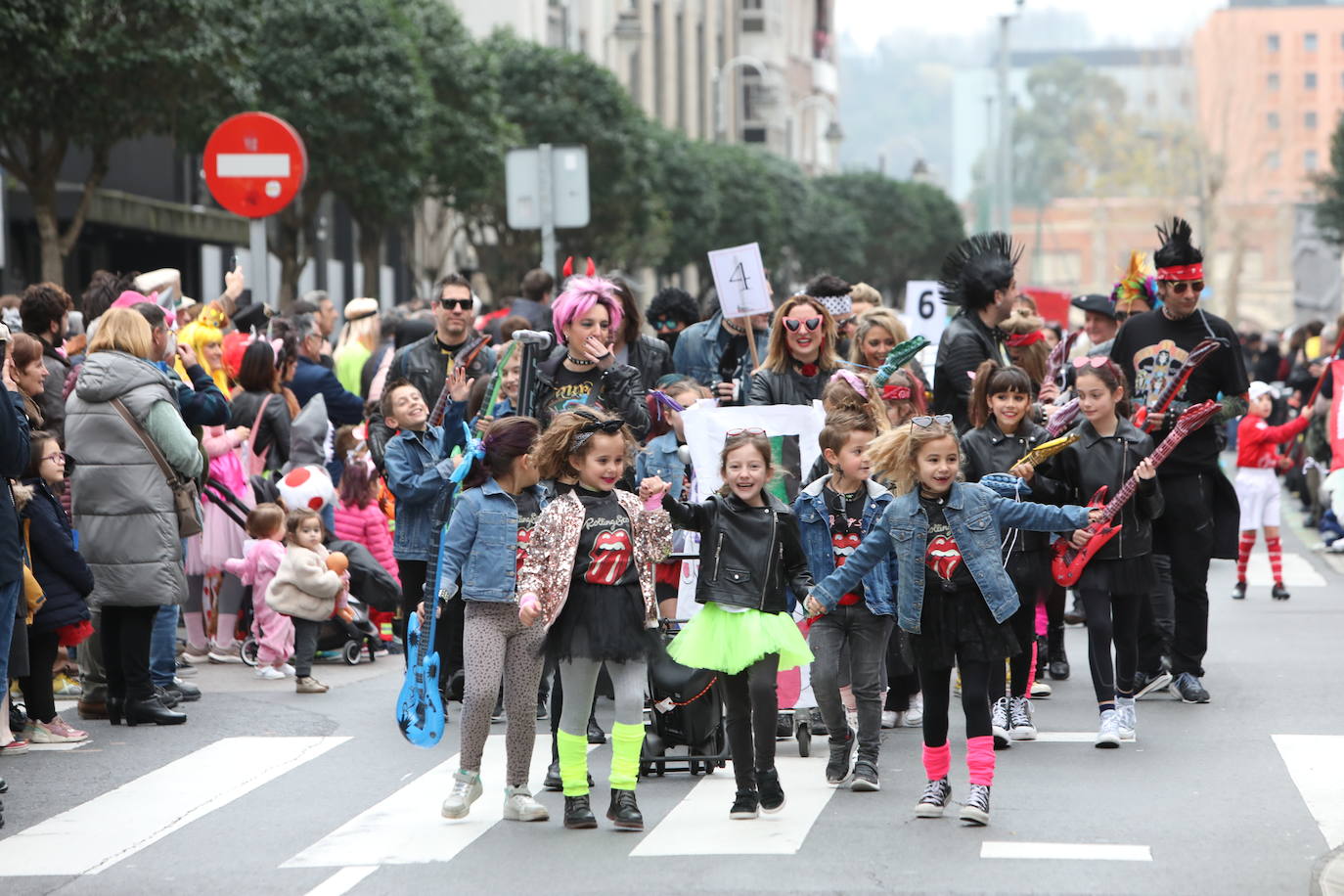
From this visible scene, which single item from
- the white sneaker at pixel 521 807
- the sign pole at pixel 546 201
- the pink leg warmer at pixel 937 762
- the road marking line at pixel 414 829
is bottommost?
the road marking line at pixel 414 829

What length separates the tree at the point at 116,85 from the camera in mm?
22594

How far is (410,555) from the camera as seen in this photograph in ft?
34.3

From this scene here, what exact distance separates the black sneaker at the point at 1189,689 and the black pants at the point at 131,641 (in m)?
4.96

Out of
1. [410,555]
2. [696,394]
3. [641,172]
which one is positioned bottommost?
[410,555]

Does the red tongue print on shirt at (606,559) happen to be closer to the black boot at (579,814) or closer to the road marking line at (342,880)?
the black boot at (579,814)

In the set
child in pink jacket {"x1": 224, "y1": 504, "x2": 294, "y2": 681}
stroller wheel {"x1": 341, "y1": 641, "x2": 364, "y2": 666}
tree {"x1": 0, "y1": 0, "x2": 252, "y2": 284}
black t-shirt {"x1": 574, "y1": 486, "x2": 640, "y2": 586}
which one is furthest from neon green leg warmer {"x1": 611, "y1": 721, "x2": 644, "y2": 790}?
tree {"x1": 0, "y1": 0, "x2": 252, "y2": 284}

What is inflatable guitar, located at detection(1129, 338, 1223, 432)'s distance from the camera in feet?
33.5

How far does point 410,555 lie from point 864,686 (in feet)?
9.36

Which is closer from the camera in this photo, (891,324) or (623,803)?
(623,803)

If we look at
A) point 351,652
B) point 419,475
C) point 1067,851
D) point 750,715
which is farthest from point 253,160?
point 1067,851

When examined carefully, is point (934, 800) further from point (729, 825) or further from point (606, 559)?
point (606, 559)

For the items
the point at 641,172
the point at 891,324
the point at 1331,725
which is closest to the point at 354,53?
the point at 641,172

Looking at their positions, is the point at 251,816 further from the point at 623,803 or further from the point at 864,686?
the point at 864,686

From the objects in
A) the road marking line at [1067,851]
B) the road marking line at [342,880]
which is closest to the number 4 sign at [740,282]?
the road marking line at [1067,851]
